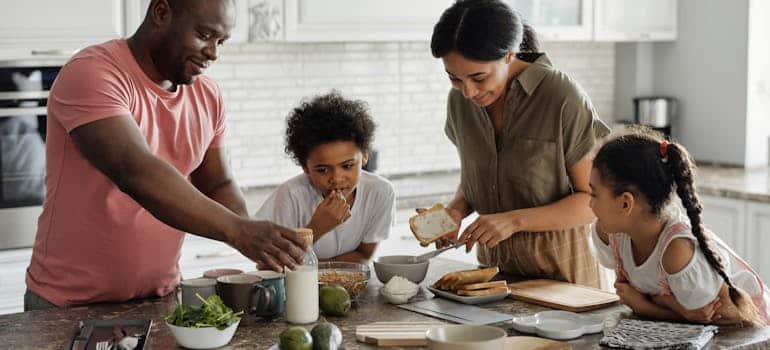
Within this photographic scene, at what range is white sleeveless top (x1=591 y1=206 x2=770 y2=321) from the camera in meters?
2.32

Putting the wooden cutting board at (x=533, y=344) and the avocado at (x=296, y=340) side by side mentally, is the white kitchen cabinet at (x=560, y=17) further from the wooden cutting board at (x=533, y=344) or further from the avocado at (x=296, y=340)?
the avocado at (x=296, y=340)

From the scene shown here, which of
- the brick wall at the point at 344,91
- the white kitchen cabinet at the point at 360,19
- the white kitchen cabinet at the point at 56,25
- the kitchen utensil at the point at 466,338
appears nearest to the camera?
the kitchen utensil at the point at 466,338

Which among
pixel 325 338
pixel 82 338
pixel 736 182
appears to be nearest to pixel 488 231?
pixel 325 338

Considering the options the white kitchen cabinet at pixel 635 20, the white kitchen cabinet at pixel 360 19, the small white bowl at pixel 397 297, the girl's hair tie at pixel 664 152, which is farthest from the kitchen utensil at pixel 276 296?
the white kitchen cabinet at pixel 635 20

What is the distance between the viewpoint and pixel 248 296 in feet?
7.67

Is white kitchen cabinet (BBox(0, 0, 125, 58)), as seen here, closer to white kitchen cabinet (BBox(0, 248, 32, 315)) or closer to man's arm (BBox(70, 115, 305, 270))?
white kitchen cabinet (BBox(0, 248, 32, 315))

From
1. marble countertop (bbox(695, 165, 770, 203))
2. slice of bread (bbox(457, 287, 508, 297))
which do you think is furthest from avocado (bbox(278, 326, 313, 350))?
marble countertop (bbox(695, 165, 770, 203))

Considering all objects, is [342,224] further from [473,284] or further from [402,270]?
[473,284]

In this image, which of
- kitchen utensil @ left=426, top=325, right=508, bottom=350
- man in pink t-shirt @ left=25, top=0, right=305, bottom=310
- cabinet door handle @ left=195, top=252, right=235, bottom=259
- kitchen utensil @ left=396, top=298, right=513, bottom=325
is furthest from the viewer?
cabinet door handle @ left=195, top=252, right=235, bottom=259

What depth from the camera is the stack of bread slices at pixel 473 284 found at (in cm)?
255

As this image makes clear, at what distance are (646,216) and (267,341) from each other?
933mm

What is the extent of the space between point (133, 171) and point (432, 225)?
949mm

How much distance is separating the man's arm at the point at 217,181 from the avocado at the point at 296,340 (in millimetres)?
776

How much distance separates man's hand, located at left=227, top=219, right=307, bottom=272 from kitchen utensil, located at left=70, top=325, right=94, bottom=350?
357mm
